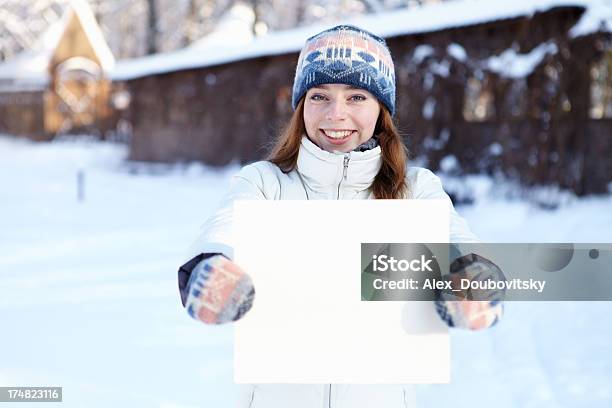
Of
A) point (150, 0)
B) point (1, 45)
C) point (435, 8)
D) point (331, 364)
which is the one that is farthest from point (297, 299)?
point (1, 45)

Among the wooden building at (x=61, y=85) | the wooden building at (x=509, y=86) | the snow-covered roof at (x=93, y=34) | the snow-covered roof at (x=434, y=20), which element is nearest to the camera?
the snow-covered roof at (x=434, y=20)

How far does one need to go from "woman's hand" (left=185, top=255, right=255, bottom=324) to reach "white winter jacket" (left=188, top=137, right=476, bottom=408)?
1.23 ft

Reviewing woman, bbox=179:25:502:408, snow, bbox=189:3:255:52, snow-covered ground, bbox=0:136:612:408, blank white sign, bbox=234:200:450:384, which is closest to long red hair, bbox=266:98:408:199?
woman, bbox=179:25:502:408

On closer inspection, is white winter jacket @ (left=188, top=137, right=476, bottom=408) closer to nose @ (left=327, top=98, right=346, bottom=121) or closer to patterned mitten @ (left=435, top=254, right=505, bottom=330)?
nose @ (left=327, top=98, right=346, bottom=121)

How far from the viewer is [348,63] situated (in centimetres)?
166

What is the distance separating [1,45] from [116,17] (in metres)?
7.20

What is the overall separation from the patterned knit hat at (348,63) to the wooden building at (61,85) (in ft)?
83.8

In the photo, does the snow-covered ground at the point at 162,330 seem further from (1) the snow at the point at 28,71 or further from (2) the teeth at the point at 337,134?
(1) the snow at the point at 28,71

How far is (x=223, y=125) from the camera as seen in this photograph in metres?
14.1

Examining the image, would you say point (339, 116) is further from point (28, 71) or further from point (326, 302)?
point (28, 71)

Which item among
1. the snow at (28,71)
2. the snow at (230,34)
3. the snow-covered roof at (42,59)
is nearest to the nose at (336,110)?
the snow at (230,34)

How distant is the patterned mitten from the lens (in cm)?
114

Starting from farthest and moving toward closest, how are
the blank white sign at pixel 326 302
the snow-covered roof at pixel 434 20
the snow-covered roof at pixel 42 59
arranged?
the snow-covered roof at pixel 42 59
the snow-covered roof at pixel 434 20
the blank white sign at pixel 326 302

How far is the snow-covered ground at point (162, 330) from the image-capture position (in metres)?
3.05
